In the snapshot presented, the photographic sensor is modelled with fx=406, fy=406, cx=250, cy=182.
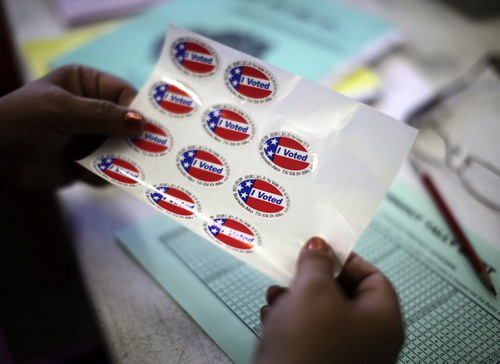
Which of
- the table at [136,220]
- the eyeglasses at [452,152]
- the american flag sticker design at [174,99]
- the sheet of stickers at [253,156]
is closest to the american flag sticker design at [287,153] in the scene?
the sheet of stickers at [253,156]

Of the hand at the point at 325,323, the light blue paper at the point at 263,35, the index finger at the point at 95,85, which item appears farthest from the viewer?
the light blue paper at the point at 263,35

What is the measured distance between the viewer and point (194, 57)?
519 millimetres

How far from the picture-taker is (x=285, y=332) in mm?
365

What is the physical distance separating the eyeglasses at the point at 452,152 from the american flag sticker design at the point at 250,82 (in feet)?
1.14

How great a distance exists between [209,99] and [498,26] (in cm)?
84

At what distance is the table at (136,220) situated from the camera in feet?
1.57

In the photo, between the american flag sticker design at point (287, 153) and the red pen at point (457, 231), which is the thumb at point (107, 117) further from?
the red pen at point (457, 231)

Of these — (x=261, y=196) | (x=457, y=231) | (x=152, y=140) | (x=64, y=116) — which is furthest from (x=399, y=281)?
(x=64, y=116)

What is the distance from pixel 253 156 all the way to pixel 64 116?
25 centimetres

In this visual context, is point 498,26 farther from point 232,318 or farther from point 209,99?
point 232,318

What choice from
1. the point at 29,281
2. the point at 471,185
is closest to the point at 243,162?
the point at 471,185

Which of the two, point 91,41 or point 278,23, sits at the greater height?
point 278,23

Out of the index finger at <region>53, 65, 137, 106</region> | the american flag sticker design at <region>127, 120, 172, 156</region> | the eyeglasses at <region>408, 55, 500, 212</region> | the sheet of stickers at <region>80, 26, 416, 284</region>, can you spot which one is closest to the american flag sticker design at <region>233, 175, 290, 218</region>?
the sheet of stickers at <region>80, 26, 416, 284</region>

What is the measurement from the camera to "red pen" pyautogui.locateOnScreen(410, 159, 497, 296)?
53 centimetres
